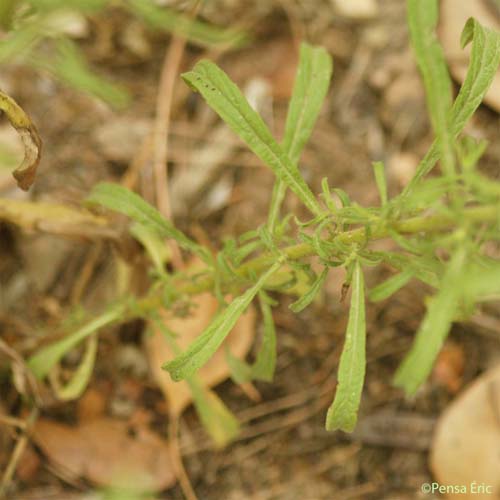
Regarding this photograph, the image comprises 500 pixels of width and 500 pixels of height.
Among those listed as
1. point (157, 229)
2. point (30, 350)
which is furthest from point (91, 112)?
point (157, 229)

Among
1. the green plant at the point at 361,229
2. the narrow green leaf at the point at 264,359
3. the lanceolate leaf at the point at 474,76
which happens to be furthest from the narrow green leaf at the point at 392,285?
the narrow green leaf at the point at 264,359

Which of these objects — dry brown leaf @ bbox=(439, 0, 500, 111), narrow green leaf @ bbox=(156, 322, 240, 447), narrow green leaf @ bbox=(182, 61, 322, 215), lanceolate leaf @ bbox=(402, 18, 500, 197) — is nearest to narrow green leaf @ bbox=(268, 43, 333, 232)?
narrow green leaf @ bbox=(182, 61, 322, 215)

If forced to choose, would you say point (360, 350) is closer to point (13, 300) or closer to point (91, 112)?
point (13, 300)

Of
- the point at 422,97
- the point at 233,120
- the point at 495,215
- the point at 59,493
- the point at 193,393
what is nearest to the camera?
the point at 495,215

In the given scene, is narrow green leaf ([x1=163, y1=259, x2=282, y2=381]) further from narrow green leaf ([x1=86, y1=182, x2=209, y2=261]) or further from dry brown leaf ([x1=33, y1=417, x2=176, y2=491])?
dry brown leaf ([x1=33, y1=417, x2=176, y2=491])

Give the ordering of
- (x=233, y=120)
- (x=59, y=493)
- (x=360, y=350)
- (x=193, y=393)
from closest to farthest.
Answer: (x=360, y=350) → (x=233, y=120) → (x=193, y=393) → (x=59, y=493)

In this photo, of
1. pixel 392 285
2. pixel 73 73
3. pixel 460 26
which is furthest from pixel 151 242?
pixel 460 26

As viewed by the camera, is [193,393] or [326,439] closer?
[193,393]
